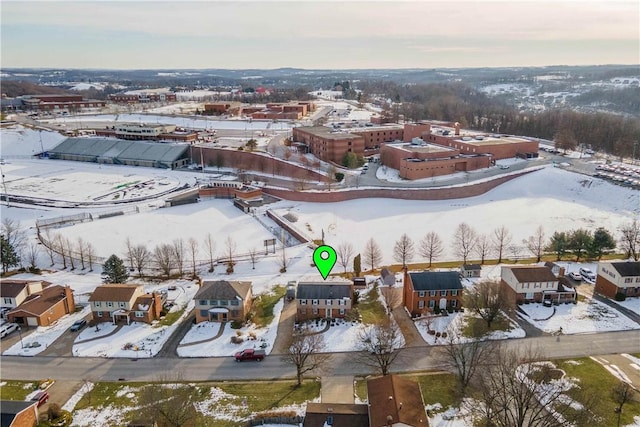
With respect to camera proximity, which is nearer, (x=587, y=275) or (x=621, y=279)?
(x=621, y=279)

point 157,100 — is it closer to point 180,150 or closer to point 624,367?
point 180,150

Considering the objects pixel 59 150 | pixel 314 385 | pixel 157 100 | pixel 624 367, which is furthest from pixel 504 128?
pixel 157 100

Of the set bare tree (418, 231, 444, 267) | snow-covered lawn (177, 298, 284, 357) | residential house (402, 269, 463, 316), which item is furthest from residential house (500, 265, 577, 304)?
snow-covered lawn (177, 298, 284, 357)

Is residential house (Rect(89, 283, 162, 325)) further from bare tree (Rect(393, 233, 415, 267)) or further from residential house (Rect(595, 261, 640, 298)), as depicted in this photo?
residential house (Rect(595, 261, 640, 298))


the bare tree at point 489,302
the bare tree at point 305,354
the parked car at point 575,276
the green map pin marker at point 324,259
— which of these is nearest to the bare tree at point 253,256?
the green map pin marker at point 324,259

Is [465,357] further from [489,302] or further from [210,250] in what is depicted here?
[210,250]

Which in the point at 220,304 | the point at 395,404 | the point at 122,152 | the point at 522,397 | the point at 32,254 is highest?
the point at 122,152

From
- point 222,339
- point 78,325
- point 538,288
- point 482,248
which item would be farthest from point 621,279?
point 78,325
